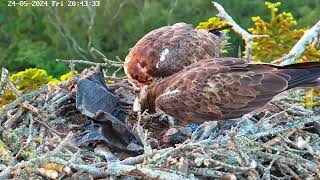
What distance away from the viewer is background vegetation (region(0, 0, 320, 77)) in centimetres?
2494

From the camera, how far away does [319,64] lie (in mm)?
5129

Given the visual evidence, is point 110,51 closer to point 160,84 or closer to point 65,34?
point 65,34

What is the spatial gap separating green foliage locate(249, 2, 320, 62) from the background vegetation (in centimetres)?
1513

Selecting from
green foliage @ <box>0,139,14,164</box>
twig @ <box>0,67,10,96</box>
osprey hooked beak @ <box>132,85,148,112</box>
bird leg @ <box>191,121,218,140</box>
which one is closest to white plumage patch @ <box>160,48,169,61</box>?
osprey hooked beak @ <box>132,85,148,112</box>

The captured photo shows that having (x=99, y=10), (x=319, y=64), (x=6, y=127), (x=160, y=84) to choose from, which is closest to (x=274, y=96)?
(x=319, y=64)

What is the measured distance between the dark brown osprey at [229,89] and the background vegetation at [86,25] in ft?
62.0

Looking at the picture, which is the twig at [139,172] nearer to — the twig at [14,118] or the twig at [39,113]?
the twig at [39,113]

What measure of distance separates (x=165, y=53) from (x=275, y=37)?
9.98 feet

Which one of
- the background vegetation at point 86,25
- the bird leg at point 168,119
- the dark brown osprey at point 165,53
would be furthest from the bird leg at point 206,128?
the background vegetation at point 86,25

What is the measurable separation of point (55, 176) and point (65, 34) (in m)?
24.4

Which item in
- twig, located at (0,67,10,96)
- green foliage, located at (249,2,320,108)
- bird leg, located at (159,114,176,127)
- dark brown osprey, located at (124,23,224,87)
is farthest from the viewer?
green foliage, located at (249,2,320,108)

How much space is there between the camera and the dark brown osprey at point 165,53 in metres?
5.99

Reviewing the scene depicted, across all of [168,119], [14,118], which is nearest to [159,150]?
[168,119]

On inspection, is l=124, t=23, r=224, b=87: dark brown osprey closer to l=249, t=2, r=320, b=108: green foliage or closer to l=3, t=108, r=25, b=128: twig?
l=3, t=108, r=25, b=128: twig
